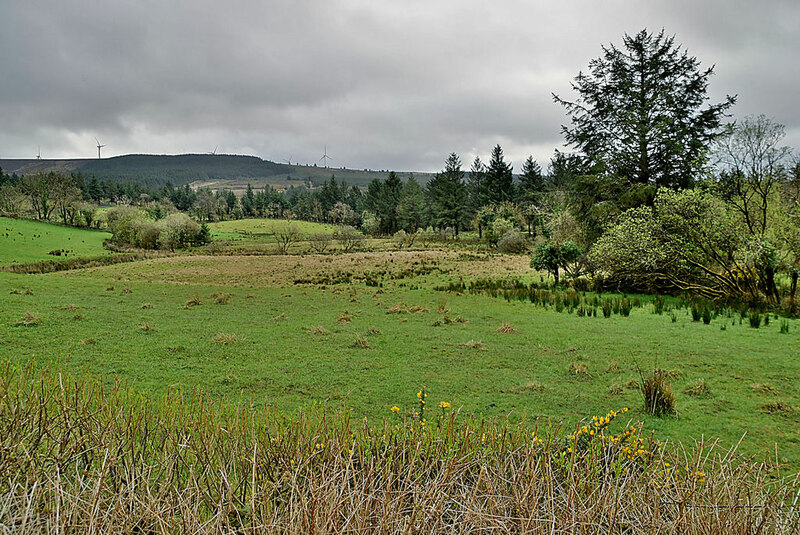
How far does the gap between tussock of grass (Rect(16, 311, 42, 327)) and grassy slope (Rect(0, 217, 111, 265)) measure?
3102 cm

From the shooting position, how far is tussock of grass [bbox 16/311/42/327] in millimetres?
12047

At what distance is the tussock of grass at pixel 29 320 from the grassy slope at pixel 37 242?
31.0m

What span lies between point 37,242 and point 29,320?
156 ft

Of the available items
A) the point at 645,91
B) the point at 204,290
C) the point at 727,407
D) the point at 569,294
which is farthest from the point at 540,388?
the point at 645,91

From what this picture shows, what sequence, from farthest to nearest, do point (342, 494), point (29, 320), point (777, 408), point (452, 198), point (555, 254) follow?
point (452, 198), point (555, 254), point (29, 320), point (777, 408), point (342, 494)

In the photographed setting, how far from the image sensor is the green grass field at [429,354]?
707 cm

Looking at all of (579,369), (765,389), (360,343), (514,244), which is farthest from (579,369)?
(514,244)

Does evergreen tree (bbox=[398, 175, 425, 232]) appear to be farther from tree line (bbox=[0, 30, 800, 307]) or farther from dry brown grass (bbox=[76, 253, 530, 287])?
tree line (bbox=[0, 30, 800, 307])

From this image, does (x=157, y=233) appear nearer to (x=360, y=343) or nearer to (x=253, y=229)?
(x=253, y=229)

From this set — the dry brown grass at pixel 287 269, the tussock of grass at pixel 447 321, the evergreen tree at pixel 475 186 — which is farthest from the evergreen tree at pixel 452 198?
the tussock of grass at pixel 447 321

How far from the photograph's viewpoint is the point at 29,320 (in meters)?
12.3

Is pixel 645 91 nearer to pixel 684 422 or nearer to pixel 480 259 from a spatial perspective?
pixel 480 259

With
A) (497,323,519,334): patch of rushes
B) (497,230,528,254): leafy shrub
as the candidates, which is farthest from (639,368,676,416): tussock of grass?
(497,230,528,254): leafy shrub

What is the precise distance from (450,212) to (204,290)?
6392 centimetres
